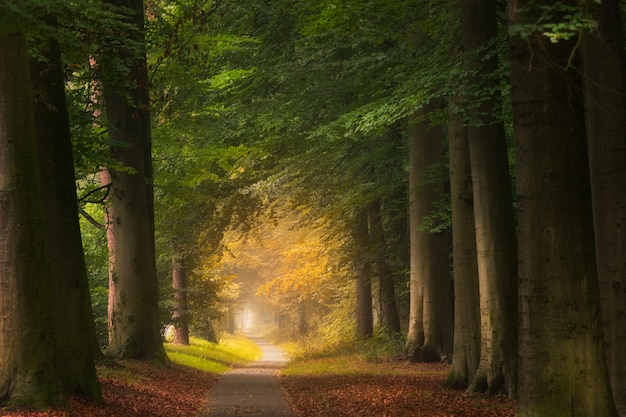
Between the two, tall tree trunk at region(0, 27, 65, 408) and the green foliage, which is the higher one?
the green foliage

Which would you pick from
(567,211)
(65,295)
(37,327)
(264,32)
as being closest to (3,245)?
(37,327)

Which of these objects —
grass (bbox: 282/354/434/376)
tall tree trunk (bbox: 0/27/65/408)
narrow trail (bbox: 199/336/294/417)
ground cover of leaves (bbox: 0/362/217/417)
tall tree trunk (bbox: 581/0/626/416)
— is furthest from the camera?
grass (bbox: 282/354/434/376)

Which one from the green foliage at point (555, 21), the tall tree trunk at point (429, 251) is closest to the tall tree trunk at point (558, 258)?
the green foliage at point (555, 21)

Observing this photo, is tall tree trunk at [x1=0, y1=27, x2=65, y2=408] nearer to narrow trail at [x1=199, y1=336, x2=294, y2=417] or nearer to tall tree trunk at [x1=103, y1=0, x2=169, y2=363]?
narrow trail at [x1=199, y1=336, x2=294, y2=417]

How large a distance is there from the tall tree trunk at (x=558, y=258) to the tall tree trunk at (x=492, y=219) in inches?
174

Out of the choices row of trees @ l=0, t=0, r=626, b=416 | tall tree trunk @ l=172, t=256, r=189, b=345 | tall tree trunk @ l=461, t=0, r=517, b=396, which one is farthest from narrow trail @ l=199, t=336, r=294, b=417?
tall tree trunk @ l=172, t=256, r=189, b=345

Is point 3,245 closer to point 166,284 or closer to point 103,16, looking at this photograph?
point 103,16

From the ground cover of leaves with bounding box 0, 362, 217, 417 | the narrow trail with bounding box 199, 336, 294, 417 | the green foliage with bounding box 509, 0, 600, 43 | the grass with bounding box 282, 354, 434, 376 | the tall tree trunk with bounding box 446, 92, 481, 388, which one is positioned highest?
the green foliage with bounding box 509, 0, 600, 43

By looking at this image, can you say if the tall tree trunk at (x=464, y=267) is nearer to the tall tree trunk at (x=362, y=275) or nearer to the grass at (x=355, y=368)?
the grass at (x=355, y=368)

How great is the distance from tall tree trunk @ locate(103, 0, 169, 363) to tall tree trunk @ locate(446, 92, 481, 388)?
289 inches

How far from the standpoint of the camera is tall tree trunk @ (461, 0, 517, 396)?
1294cm

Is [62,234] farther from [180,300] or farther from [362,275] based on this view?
[362,275]

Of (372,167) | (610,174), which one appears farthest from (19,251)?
(372,167)

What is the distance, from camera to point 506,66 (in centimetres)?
1285
